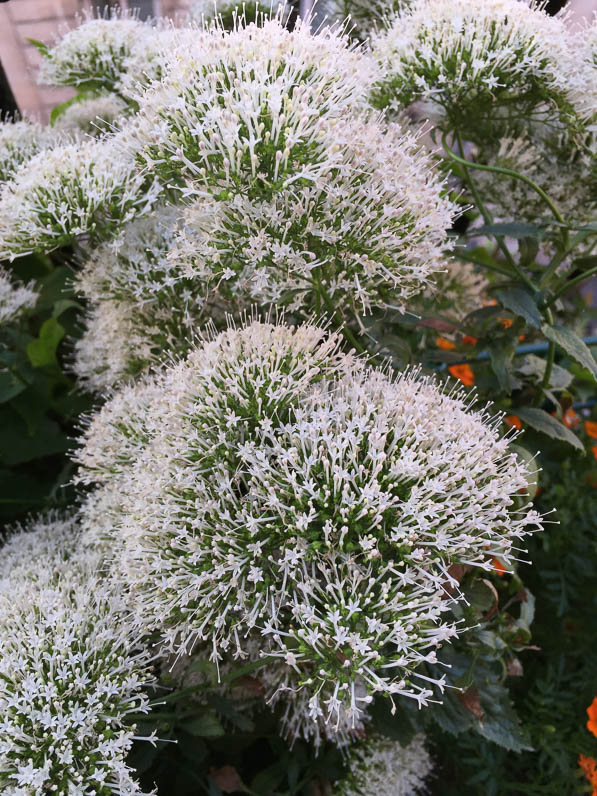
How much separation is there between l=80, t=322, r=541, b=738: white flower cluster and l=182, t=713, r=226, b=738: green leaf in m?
0.08

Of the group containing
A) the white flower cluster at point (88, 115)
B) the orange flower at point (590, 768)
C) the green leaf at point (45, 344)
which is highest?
the white flower cluster at point (88, 115)

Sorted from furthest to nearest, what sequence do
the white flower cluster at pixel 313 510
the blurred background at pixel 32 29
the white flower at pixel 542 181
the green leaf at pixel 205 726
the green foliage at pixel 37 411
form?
the blurred background at pixel 32 29, the green foliage at pixel 37 411, the white flower at pixel 542 181, the green leaf at pixel 205 726, the white flower cluster at pixel 313 510

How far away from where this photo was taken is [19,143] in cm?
88

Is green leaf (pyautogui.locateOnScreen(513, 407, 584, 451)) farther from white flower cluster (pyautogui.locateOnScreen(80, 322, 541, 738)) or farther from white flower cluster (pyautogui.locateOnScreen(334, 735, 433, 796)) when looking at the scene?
white flower cluster (pyautogui.locateOnScreen(334, 735, 433, 796))

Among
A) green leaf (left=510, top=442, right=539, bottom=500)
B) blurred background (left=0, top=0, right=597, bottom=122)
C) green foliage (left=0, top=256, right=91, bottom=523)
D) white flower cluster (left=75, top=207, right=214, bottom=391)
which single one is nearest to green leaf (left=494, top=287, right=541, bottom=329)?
green leaf (left=510, top=442, right=539, bottom=500)

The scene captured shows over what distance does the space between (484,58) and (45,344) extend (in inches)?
23.4

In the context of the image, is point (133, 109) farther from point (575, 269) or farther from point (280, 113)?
point (575, 269)

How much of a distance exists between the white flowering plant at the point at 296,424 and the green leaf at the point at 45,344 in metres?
0.07

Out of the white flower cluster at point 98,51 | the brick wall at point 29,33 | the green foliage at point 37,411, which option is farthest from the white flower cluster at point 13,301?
the brick wall at point 29,33

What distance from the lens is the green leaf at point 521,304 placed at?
651 millimetres

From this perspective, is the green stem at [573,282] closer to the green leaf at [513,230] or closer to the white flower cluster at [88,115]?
the green leaf at [513,230]

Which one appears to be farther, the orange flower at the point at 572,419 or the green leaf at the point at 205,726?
the orange flower at the point at 572,419

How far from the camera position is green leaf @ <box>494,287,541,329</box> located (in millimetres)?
651

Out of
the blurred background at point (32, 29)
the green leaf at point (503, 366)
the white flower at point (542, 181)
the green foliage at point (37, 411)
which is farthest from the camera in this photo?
the blurred background at point (32, 29)
